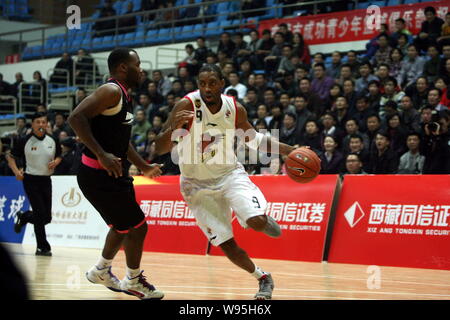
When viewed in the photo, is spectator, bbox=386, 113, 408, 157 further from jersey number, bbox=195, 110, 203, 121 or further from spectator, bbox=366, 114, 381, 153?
jersey number, bbox=195, 110, 203, 121

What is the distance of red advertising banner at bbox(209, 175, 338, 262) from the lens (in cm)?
1117

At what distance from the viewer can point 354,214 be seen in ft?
35.9

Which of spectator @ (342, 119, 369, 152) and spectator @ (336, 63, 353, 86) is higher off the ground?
spectator @ (336, 63, 353, 86)

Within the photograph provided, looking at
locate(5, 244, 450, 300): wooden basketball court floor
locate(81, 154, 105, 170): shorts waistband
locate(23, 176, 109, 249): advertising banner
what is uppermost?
locate(81, 154, 105, 170): shorts waistband

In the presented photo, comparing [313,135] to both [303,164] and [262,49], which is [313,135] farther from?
[303,164]

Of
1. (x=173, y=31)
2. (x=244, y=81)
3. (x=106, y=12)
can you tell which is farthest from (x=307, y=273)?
(x=106, y=12)

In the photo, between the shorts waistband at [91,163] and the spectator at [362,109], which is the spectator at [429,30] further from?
the shorts waistband at [91,163]

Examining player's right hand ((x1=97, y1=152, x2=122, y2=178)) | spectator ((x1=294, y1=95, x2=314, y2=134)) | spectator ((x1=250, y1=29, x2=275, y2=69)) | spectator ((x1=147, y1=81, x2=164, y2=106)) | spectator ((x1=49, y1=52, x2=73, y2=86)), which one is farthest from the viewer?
spectator ((x1=49, y1=52, x2=73, y2=86))

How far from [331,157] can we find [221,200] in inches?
252

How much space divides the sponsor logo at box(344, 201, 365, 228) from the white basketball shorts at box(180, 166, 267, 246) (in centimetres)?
461

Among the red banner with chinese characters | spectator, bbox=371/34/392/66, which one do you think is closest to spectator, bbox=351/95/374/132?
spectator, bbox=371/34/392/66

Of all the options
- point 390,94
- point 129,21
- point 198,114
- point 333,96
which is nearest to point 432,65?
point 390,94

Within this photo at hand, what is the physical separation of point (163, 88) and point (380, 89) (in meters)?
7.32

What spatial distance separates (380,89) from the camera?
14156 millimetres
